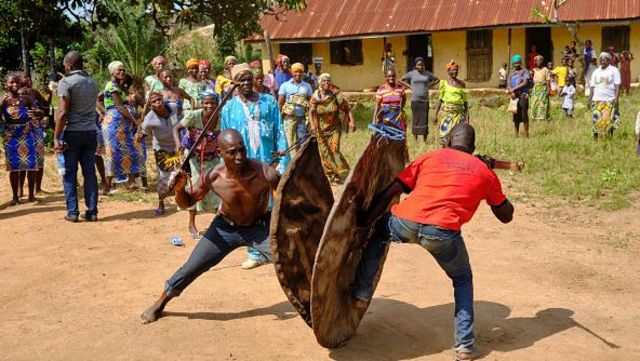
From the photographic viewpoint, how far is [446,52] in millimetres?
24344

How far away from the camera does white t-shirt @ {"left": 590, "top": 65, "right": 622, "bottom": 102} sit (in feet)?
41.4

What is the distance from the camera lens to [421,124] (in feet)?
43.9

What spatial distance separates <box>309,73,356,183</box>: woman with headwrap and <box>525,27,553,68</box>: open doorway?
47.5ft

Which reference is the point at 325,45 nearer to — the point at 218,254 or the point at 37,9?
the point at 37,9

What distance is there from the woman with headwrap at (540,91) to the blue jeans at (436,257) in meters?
10.7

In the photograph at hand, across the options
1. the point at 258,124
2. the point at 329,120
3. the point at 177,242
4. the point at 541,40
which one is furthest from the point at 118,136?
the point at 541,40

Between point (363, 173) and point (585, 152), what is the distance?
8.29m

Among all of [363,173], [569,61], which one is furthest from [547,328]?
[569,61]

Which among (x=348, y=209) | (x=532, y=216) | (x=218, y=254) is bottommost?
(x=532, y=216)

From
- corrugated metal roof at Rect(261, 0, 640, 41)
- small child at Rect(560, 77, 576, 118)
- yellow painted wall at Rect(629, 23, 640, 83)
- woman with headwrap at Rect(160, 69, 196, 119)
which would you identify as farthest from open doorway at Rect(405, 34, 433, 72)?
woman with headwrap at Rect(160, 69, 196, 119)

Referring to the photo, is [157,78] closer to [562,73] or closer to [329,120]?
[329,120]

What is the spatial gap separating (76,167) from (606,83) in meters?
8.65

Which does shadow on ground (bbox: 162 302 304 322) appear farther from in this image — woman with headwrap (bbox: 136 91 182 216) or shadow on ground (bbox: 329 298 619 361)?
woman with headwrap (bbox: 136 91 182 216)

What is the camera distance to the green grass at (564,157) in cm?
955
